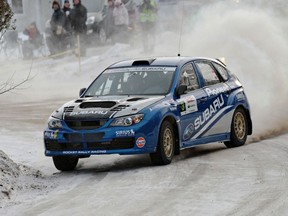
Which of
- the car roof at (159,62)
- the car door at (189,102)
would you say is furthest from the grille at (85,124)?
the car roof at (159,62)

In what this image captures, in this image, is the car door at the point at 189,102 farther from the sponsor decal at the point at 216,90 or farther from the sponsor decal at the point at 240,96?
the sponsor decal at the point at 240,96

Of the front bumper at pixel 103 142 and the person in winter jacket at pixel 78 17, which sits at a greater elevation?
the front bumper at pixel 103 142

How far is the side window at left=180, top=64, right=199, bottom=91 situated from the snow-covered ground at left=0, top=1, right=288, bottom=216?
103 centimetres

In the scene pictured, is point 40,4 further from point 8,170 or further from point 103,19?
point 8,170

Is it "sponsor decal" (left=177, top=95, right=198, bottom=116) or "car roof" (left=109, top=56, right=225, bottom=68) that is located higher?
"car roof" (left=109, top=56, right=225, bottom=68)

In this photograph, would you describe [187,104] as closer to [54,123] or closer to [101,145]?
[101,145]

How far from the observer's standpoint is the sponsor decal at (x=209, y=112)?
12.7 meters

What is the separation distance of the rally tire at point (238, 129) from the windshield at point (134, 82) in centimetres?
169

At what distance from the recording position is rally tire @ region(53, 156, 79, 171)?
12.0 meters

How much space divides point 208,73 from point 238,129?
42.9 inches

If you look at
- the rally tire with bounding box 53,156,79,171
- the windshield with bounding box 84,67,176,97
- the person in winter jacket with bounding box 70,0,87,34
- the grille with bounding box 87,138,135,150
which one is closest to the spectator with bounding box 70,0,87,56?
the person in winter jacket with bounding box 70,0,87,34

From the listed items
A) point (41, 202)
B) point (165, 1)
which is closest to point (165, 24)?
point (165, 1)

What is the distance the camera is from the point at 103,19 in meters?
35.3

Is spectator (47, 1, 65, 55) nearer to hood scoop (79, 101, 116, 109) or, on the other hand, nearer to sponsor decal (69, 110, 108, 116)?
hood scoop (79, 101, 116, 109)
